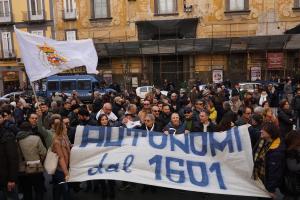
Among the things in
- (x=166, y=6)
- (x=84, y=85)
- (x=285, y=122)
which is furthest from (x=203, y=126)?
(x=166, y=6)

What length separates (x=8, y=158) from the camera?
15.9 ft

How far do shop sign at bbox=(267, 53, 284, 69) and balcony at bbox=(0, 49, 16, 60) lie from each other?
854 inches

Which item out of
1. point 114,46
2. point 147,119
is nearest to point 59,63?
point 147,119

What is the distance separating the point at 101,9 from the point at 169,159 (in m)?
24.5

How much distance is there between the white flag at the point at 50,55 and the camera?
6539 mm

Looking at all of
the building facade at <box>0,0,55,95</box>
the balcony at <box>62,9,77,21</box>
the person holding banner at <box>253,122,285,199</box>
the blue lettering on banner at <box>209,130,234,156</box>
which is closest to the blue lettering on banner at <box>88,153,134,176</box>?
the blue lettering on banner at <box>209,130,234,156</box>

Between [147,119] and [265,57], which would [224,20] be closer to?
[265,57]

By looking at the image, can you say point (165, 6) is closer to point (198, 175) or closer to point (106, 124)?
point (106, 124)

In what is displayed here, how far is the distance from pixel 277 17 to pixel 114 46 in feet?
40.1

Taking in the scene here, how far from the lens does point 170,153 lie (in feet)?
16.9

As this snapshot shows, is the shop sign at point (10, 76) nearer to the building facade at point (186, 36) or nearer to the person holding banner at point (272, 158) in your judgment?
the building facade at point (186, 36)

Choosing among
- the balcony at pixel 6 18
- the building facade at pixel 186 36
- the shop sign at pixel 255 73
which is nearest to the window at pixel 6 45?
the balcony at pixel 6 18

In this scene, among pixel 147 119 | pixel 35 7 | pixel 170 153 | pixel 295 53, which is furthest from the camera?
pixel 35 7

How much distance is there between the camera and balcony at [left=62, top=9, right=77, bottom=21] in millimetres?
28078
